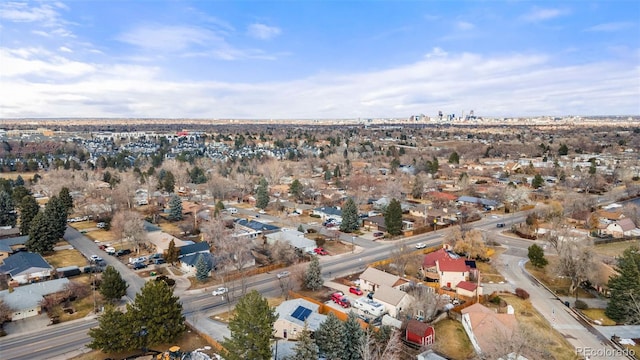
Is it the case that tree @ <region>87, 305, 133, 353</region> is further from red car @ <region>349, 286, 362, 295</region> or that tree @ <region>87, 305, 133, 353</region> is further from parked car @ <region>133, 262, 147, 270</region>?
red car @ <region>349, 286, 362, 295</region>

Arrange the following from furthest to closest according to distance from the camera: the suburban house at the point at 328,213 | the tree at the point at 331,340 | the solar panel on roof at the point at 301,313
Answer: the suburban house at the point at 328,213 → the solar panel on roof at the point at 301,313 → the tree at the point at 331,340

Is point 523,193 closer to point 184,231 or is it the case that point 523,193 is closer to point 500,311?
point 500,311

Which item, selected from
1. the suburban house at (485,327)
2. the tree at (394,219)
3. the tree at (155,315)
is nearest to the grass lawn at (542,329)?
the suburban house at (485,327)

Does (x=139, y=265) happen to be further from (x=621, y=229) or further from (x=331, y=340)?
(x=621, y=229)

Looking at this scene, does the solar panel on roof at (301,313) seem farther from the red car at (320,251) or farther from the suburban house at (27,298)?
the suburban house at (27,298)

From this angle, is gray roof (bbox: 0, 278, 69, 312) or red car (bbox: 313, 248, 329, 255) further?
red car (bbox: 313, 248, 329, 255)

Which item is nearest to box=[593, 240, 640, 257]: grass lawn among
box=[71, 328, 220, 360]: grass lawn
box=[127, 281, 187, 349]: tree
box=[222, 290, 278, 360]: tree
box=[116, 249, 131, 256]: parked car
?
box=[222, 290, 278, 360]: tree
